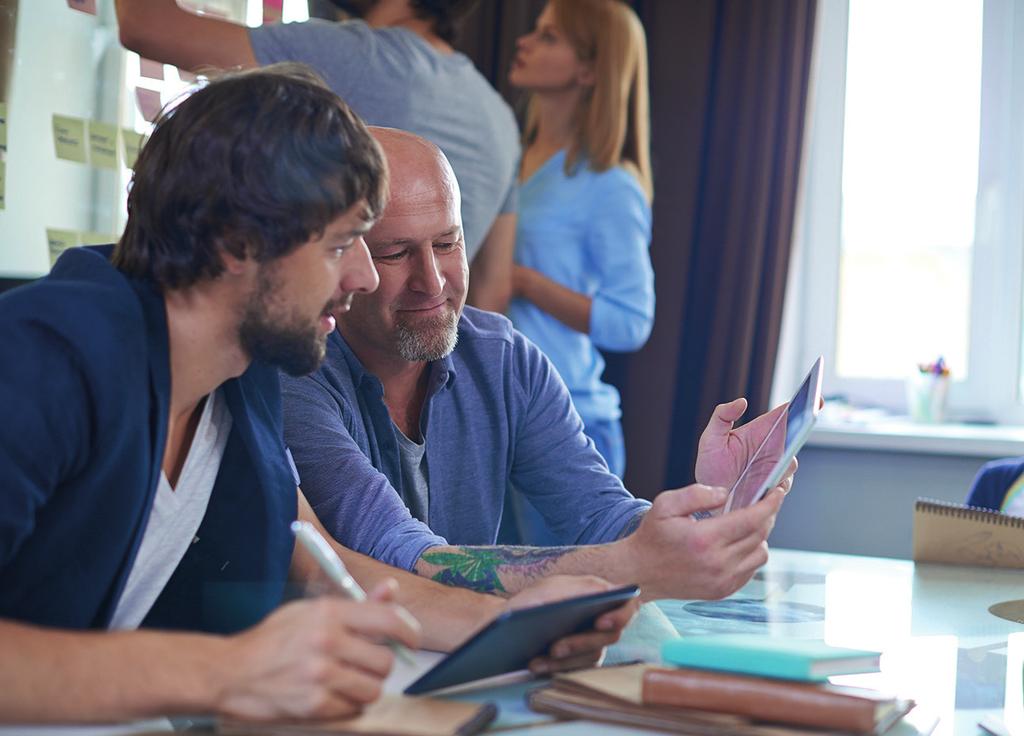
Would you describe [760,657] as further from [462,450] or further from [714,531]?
[462,450]

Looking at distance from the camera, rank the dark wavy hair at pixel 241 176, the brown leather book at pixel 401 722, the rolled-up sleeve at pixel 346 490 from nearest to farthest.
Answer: the brown leather book at pixel 401 722
the dark wavy hair at pixel 241 176
the rolled-up sleeve at pixel 346 490

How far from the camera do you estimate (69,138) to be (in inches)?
79.1

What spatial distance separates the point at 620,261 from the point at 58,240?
3.87 ft

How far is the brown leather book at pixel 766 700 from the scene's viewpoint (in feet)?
2.81

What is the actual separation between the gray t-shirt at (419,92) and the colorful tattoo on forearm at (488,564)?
90cm

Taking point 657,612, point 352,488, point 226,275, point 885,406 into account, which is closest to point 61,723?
point 226,275

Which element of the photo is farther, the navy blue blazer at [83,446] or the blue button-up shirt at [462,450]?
the blue button-up shirt at [462,450]

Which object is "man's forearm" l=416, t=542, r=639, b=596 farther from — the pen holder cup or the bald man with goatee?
the pen holder cup

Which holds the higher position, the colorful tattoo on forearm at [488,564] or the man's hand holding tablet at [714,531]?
the man's hand holding tablet at [714,531]

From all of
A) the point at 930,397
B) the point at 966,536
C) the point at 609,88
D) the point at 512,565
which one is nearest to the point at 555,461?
the point at 512,565

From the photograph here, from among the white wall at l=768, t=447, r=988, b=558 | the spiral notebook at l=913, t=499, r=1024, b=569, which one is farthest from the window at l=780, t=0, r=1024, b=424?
the spiral notebook at l=913, t=499, r=1024, b=569

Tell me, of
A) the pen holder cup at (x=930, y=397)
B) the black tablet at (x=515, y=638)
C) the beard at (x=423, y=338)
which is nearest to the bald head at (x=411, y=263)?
the beard at (x=423, y=338)

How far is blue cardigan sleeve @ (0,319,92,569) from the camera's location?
0.91m

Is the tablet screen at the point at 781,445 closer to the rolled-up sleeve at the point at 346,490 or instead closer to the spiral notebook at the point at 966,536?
the rolled-up sleeve at the point at 346,490
